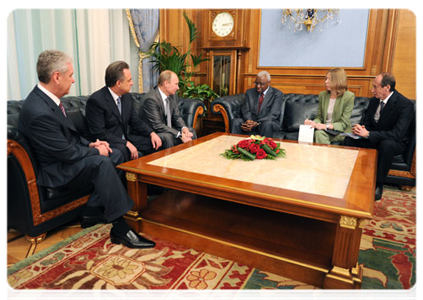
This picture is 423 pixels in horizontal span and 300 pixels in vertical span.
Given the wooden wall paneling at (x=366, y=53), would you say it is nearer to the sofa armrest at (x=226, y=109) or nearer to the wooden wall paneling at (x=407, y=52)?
the wooden wall paneling at (x=407, y=52)

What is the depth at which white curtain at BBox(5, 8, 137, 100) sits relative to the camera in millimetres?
2941

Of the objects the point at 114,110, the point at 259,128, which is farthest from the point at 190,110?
the point at 114,110

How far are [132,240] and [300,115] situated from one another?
2528mm

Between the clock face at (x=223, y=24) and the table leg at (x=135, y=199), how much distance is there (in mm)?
3244

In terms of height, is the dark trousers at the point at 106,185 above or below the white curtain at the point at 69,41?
below

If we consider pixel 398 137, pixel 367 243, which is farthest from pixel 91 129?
pixel 398 137

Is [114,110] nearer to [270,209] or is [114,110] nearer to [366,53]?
[270,209]

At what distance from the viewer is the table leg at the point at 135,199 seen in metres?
1.84

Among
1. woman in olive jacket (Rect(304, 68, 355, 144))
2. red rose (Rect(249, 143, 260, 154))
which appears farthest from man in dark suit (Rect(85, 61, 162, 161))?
woman in olive jacket (Rect(304, 68, 355, 144))

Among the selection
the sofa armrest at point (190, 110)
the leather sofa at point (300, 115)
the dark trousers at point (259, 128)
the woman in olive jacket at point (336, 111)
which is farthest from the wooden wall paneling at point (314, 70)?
the sofa armrest at point (190, 110)

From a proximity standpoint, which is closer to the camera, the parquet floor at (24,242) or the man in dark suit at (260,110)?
the parquet floor at (24,242)

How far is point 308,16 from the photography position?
4.11 meters

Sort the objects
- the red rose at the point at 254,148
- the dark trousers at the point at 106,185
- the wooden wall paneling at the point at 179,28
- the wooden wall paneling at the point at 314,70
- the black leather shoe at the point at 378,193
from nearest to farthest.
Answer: the dark trousers at the point at 106,185 < the red rose at the point at 254,148 < the black leather shoe at the point at 378,193 < the wooden wall paneling at the point at 314,70 < the wooden wall paneling at the point at 179,28
